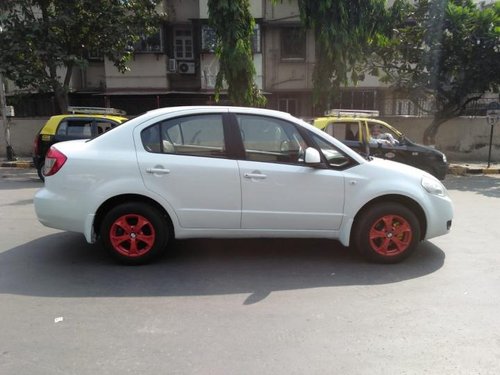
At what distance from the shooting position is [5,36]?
15594 millimetres

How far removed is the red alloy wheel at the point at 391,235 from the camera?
5.05m

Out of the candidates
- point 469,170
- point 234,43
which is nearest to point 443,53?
point 469,170

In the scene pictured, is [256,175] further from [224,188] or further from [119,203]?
[119,203]

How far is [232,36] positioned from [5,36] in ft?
26.0

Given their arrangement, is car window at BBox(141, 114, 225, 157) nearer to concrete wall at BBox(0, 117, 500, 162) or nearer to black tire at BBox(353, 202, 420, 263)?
black tire at BBox(353, 202, 420, 263)

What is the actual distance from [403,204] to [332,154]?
3.18 feet

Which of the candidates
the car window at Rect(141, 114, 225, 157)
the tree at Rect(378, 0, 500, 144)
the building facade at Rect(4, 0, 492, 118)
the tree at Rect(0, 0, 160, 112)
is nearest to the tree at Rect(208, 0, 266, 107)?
the tree at Rect(0, 0, 160, 112)

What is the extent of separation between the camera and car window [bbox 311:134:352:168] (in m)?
5.00

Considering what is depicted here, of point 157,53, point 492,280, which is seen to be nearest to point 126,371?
point 492,280

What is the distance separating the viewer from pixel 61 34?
1642cm

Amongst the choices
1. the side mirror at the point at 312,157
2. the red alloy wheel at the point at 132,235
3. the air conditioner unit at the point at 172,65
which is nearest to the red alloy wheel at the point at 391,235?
the side mirror at the point at 312,157

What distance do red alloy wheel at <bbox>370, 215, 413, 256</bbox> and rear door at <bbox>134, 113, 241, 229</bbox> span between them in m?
1.51

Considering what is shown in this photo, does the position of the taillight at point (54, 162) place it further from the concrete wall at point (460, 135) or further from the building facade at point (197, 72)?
the building facade at point (197, 72)

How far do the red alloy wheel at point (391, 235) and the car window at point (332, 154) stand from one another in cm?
75
